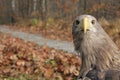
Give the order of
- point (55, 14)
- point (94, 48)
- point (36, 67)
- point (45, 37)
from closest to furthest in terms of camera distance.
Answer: point (94, 48)
point (36, 67)
point (45, 37)
point (55, 14)

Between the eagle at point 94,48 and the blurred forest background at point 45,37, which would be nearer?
the eagle at point 94,48

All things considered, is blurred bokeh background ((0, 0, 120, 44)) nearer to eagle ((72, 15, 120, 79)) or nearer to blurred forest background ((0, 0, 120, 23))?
blurred forest background ((0, 0, 120, 23))

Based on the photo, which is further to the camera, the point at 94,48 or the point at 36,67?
the point at 36,67

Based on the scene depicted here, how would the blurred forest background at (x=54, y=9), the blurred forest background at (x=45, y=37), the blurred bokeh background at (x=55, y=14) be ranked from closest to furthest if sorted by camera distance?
the blurred forest background at (x=45, y=37), the blurred bokeh background at (x=55, y=14), the blurred forest background at (x=54, y=9)

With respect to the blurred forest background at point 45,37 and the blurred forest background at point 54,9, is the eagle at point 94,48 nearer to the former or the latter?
the blurred forest background at point 45,37

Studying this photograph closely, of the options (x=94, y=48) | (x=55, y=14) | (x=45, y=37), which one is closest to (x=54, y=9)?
(x=55, y=14)

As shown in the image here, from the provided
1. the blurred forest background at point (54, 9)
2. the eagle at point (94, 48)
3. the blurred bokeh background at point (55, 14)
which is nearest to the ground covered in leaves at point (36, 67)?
the eagle at point (94, 48)

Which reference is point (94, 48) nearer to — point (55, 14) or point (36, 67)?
point (36, 67)

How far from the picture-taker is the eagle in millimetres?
5480

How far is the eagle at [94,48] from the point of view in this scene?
548cm

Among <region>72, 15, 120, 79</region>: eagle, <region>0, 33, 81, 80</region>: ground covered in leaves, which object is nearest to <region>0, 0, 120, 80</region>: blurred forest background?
<region>0, 33, 81, 80</region>: ground covered in leaves

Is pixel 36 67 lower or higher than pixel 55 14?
lower

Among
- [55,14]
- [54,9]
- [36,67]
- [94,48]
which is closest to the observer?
[94,48]

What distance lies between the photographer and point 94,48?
558 cm
